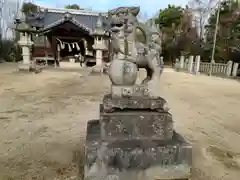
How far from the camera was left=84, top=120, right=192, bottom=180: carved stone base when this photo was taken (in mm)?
1910

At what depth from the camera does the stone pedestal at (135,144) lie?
6.31 feet

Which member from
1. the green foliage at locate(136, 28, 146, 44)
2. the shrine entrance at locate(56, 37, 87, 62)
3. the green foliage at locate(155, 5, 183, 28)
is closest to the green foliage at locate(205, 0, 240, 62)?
the green foliage at locate(155, 5, 183, 28)

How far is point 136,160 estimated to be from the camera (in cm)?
194

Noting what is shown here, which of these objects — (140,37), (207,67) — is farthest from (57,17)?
(140,37)


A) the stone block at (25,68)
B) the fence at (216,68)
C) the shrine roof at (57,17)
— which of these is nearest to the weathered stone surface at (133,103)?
the stone block at (25,68)

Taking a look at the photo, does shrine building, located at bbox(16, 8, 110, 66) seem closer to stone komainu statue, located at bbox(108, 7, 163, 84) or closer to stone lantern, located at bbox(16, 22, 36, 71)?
stone lantern, located at bbox(16, 22, 36, 71)

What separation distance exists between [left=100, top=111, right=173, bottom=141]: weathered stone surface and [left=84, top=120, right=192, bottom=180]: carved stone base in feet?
0.23

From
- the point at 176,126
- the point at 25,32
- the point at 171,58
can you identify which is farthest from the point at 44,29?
the point at 171,58

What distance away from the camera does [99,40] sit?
11844 mm

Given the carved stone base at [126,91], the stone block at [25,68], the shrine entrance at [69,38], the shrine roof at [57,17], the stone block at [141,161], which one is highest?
the shrine roof at [57,17]

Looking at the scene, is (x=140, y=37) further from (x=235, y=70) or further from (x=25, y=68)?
(x=235, y=70)

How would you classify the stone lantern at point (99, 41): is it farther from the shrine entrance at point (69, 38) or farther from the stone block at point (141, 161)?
the stone block at point (141, 161)

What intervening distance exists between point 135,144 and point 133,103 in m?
0.40

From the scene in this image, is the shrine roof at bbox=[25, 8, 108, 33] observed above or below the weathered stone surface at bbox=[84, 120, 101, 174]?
above
